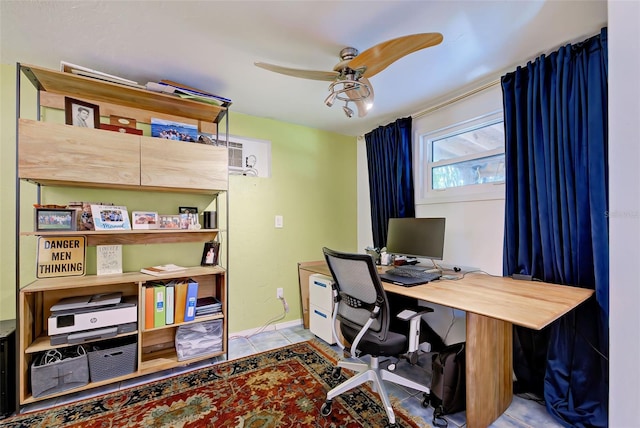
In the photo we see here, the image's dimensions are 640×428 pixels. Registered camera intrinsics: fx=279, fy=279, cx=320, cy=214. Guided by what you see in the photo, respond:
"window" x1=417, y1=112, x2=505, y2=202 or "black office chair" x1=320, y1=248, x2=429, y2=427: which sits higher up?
"window" x1=417, y1=112, x2=505, y2=202

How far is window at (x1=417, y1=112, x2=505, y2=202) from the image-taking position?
85.0 inches

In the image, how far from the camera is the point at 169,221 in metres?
2.27

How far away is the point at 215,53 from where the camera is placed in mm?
1771

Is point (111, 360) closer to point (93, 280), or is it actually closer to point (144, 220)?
point (93, 280)

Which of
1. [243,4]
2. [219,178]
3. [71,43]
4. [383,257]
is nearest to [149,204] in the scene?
[219,178]

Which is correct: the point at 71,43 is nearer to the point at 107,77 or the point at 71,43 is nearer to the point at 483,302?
the point at 107,77

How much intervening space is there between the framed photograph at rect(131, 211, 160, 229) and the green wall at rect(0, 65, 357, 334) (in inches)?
4.6

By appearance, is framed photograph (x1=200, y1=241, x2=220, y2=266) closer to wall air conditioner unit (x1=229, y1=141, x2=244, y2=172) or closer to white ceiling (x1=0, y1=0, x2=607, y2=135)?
wall air conditioner unit (x1=229, y1=141, x2=244, y2=172)

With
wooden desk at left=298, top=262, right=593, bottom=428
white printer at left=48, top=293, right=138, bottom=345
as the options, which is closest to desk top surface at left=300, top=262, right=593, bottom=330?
wooden desk at left=298, top=262, right=593, bottom=428

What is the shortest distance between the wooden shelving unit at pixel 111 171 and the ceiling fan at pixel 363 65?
0.98 meters

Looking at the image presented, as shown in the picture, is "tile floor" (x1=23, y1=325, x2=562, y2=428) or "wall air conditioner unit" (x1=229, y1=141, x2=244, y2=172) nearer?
"tile floor" (x1=23, y1=325, x2=562, y2=428)

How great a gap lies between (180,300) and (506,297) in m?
2.12

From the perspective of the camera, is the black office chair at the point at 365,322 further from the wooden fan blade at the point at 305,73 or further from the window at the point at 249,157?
the window at the point at 249,157

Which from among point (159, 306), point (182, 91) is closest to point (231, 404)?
point (159, 306)
